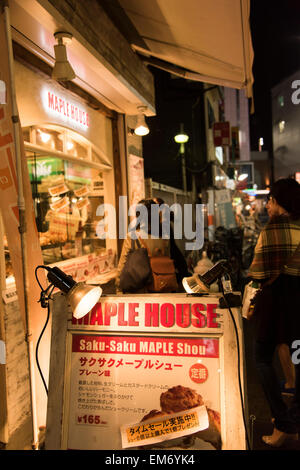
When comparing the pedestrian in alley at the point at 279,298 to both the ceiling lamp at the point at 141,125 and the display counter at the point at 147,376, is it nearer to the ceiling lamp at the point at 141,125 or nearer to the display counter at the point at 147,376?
the display counter at the point at 147,376

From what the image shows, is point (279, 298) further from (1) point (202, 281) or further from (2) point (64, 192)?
(2) point (64, 192)

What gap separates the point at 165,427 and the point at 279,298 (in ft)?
5.66

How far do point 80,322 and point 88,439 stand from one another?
2.58 feet

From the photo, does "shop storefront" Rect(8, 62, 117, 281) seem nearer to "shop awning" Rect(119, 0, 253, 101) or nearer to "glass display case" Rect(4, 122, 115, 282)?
"glass display case" Rect(4, 122, 115, 282)

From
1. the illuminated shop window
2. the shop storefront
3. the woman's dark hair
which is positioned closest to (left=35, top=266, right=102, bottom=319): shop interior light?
the woman's dark hair

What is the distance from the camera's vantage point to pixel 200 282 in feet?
8.50

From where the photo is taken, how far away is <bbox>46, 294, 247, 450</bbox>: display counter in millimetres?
2428

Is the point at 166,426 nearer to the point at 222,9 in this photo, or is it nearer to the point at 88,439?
the point at 88,439

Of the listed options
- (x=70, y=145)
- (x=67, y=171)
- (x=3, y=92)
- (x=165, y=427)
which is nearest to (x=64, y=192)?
(x=67, y=171)

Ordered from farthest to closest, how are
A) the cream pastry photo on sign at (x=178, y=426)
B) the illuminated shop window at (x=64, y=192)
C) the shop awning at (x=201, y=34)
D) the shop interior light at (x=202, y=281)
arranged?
the illuminated shop window at (x=64, y=192) → the shop awning at (x=201, y=34) → the shop interior light at (x=202, y=281) → the cream pastry photo on sign at (x=178, y=426)

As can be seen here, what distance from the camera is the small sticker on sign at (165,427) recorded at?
95.3 inches

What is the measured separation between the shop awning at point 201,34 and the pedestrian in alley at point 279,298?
263 cm

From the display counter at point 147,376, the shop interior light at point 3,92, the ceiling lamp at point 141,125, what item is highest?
the ceiling lamp at point 141,125

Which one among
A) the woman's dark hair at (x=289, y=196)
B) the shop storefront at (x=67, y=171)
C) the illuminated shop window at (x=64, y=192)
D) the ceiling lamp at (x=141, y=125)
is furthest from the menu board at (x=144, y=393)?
the ceiling lamp at (x=141, y=125)
